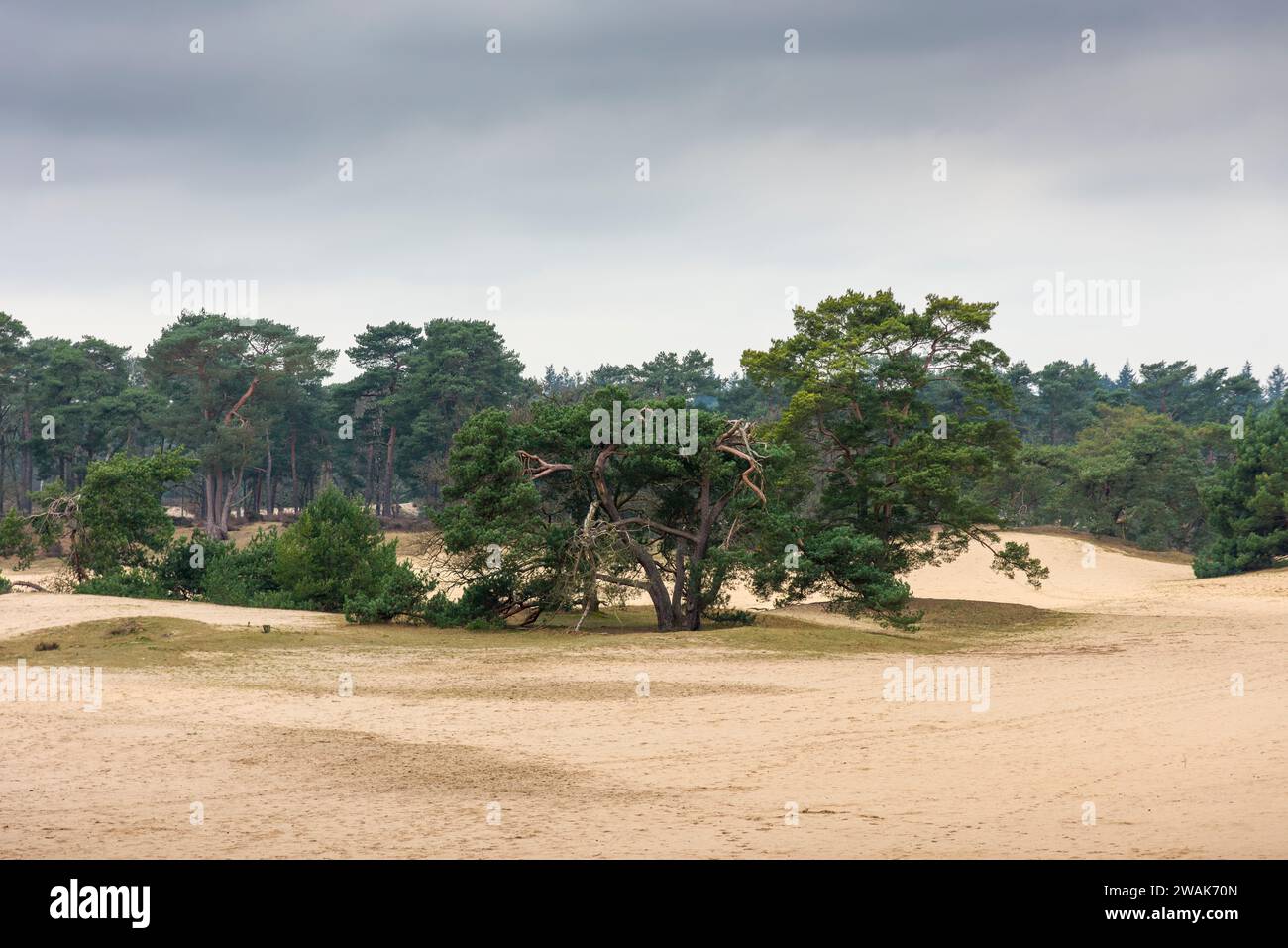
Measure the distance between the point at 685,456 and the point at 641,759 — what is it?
14.6 m

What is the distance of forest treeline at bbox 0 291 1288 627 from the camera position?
26859 mm

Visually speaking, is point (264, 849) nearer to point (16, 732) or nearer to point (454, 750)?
point (454, 750)

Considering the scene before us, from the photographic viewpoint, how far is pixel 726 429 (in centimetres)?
2694

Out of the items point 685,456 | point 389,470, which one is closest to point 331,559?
point 685,456

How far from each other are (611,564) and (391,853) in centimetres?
1757

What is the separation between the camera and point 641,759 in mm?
12617

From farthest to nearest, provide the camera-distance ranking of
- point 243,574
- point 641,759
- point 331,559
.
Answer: point 243,574
point 331,559
point 641,759

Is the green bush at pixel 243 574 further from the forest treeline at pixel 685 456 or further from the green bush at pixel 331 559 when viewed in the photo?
the forest treeline at pixel 685 456

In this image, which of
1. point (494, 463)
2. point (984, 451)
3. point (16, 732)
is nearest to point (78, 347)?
point (494, 463)

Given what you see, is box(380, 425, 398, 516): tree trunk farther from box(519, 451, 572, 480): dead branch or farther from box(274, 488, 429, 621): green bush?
box(519, 451, 572, 480): dead branch

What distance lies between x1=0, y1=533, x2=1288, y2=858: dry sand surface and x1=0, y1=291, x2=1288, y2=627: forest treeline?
199 inches

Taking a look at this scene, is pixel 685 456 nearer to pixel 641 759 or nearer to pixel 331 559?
pixel 331 559

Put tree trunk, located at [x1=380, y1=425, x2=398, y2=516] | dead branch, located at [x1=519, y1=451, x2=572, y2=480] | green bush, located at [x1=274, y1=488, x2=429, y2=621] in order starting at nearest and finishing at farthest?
1. dead branch, located at [x1=519, y1=451, x2=572, y2=480]
2. green bush, located at [x1=274, y1=488, x2=429, y2=621]
3. tree trunk, located at [x1=380, y1=425, x2=398, y2=516]

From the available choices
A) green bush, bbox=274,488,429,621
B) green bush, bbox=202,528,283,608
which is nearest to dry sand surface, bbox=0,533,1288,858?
green bush, bbox=274,488,429,621
